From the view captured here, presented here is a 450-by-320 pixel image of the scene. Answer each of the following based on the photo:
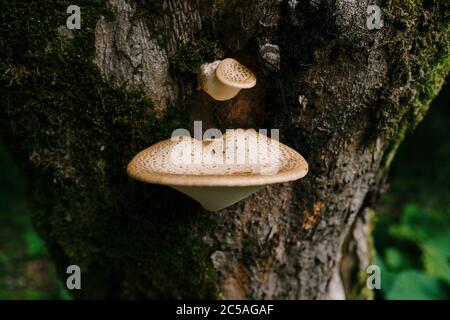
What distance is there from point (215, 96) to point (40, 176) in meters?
1.30

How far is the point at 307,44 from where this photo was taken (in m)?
1.96

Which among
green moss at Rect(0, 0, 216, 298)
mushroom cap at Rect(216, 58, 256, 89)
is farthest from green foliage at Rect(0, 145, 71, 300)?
mushroom cap at Rect(216, 58, 256, 89)

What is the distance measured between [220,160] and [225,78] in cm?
38

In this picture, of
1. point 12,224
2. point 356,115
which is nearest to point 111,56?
point 356,115

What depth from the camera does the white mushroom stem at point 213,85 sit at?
193 cm

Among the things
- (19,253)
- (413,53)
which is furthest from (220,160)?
(19,253)

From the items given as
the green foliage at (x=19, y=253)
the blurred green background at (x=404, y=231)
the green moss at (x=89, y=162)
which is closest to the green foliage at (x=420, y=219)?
the blurred green background at (x=404, y=231)

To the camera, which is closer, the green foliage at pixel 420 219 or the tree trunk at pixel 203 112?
the tree trunk at pixel 203 112

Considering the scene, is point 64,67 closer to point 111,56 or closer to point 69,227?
point 111,56

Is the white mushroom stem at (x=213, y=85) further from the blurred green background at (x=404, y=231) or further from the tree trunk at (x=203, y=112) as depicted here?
the blurred green background at (x=404, y=231)

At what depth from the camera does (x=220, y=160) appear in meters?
1.94

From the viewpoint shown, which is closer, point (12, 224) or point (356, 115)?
point (356, 115)

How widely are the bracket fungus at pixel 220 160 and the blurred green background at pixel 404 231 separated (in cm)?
247

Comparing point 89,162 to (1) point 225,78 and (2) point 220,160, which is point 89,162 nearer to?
(2) point 220,160
